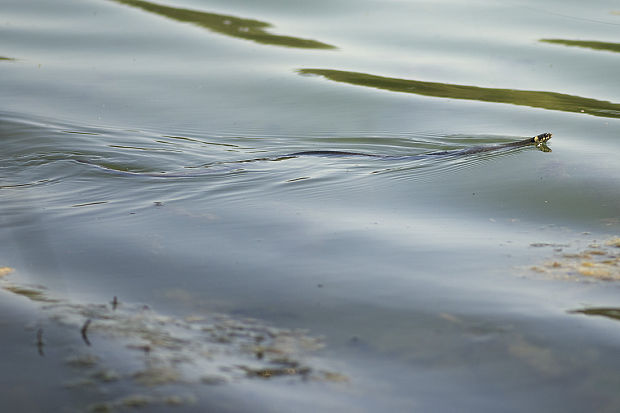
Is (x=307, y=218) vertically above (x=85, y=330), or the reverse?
(x=307, y=218)

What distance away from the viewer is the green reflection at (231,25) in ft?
23.3

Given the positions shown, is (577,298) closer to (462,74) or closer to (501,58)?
(462,74)

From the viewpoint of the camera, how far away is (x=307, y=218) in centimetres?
332

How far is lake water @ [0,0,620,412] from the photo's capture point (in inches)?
78.5

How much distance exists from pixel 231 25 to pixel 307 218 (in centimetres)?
480

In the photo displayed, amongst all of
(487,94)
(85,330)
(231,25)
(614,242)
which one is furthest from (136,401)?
(231,25)

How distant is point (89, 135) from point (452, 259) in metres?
2.92

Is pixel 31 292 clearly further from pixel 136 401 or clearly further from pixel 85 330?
pixel 136 401

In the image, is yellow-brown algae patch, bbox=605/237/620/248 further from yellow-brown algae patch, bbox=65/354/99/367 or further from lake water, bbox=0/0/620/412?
yellow-brown algae patch, bbox=65/354/99/367

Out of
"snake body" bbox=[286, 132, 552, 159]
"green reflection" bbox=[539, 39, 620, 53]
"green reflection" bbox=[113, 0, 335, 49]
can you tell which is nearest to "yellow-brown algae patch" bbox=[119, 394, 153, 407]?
"snake body" bbox=[286, 132, 552, 159]

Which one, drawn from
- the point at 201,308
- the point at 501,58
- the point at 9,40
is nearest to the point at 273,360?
the point at 201,308

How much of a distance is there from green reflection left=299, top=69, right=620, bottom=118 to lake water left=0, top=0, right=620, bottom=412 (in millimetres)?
25

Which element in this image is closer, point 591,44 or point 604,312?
point 604,312

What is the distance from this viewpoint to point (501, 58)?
6582 mm
